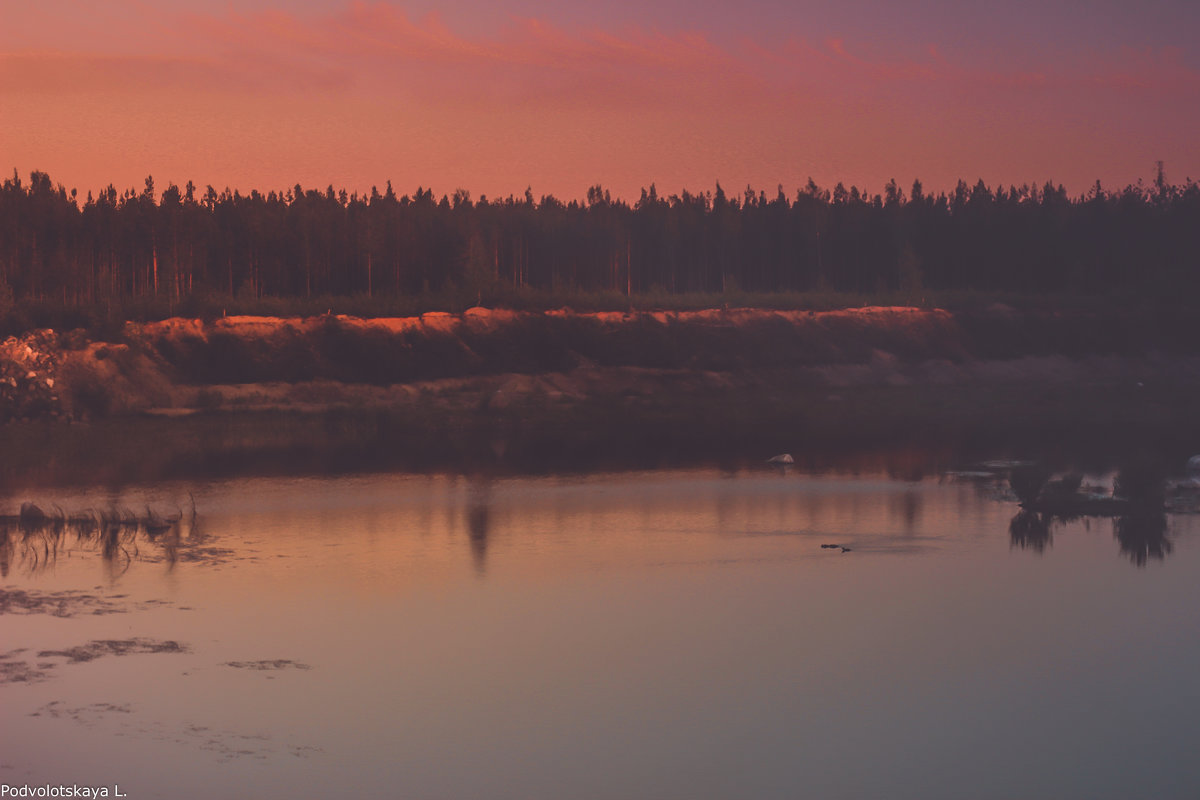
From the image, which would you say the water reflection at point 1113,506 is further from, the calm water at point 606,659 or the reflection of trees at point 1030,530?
the calm water at point 606,659

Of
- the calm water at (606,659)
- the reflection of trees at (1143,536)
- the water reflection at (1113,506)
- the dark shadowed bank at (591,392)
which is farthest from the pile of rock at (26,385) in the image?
the reflection of trees at (1143,536)

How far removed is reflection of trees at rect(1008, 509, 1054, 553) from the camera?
96.7ft

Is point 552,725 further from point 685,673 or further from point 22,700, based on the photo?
point 22,700

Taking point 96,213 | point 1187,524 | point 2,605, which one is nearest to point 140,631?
point 2,605

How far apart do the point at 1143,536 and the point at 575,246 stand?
8766 centimetres

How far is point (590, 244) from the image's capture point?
115125 mm

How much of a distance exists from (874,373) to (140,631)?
6909cm

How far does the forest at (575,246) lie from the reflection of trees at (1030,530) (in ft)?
179

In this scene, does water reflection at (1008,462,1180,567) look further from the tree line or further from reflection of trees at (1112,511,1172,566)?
the tree line

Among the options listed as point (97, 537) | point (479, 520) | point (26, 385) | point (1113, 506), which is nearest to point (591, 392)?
point (26, 385)

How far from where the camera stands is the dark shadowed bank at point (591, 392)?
49719mm

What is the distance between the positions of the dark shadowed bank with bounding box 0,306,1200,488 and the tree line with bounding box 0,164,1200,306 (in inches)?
333

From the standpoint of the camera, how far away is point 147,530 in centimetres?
3073

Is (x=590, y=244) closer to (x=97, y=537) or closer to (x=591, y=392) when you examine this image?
(x=591, y=392)
